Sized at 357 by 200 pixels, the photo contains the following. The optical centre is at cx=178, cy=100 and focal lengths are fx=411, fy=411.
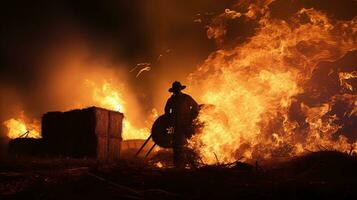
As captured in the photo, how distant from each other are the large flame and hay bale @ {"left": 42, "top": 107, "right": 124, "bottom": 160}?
170 inches

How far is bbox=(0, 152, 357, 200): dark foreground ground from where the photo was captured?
7637 millimetres

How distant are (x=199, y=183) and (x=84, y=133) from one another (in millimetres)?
8339

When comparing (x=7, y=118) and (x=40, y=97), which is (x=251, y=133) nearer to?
(x=40, y=97)

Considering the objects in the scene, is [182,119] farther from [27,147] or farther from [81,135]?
[27,147]

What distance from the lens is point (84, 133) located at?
621 inches

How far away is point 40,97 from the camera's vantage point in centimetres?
3284

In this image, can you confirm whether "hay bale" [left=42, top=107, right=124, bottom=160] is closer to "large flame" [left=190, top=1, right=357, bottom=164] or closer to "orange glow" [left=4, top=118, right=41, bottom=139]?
"large flame" [left=190, top=1, right=357, bottom=164]

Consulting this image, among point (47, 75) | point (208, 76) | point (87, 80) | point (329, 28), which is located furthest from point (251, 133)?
point (47, 75)

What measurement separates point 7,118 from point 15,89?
2.48 m

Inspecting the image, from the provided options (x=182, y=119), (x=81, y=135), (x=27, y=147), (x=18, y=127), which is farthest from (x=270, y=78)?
(x=18, y=127)

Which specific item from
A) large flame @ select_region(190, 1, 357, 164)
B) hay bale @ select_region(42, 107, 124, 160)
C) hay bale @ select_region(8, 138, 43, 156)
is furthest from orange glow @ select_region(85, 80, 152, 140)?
large flame @ select_region(190, 1, 357, 164)

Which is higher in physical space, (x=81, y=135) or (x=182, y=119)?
(x=182, y=119)

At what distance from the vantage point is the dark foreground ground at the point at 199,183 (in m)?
7.64

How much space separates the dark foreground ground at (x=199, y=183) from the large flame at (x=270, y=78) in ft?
17.5
